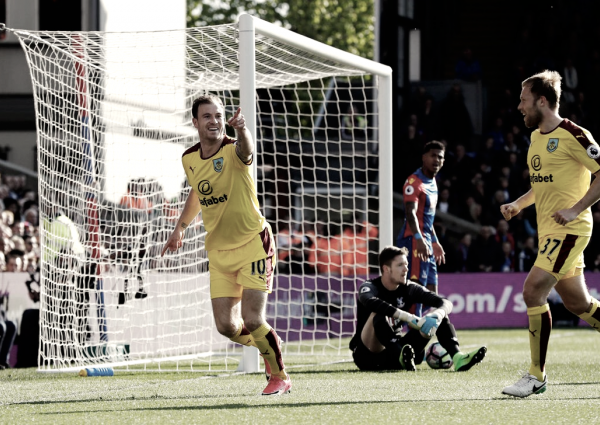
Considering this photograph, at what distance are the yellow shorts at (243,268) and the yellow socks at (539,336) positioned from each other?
1.70 meters

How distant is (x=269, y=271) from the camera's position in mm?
6613

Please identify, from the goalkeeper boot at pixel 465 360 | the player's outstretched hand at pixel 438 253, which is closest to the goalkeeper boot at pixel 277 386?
the goalkeeper boot at pixel 465 360

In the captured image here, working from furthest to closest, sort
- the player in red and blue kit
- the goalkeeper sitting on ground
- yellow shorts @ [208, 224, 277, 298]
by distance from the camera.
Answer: the player in red and blue kit → the goalkeeper sitting on ground → yellow shorts @ [208, 224, 277, 298]

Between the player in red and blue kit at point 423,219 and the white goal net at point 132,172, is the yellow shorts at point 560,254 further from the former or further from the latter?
the white goal net at point 132,172

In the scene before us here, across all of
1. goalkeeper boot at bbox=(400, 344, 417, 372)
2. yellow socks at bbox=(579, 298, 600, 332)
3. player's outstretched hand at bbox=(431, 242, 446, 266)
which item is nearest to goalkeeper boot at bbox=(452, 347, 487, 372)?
goalkeeper boot at bbox=(400, 344, 417, 372)

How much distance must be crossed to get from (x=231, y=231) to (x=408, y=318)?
211cm

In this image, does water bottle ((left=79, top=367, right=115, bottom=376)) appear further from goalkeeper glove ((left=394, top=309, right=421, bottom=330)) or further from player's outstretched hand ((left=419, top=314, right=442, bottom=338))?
player's outstretched hand ((left=419, top=314, right=442, bottom=338))

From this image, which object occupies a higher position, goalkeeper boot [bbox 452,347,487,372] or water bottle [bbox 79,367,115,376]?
goalkeeper boot [bbox 452,347,487,372]

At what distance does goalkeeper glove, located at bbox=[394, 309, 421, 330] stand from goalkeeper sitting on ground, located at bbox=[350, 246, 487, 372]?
256 millimetres

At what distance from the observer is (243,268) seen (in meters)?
6.50

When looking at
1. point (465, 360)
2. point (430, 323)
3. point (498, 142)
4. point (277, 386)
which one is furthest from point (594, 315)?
point (498, 142)

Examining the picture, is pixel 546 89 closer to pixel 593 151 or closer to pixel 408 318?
pixel 593 151

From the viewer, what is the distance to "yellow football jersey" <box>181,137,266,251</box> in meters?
6.45

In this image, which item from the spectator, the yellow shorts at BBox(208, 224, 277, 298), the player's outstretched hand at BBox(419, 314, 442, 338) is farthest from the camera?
the spectator
